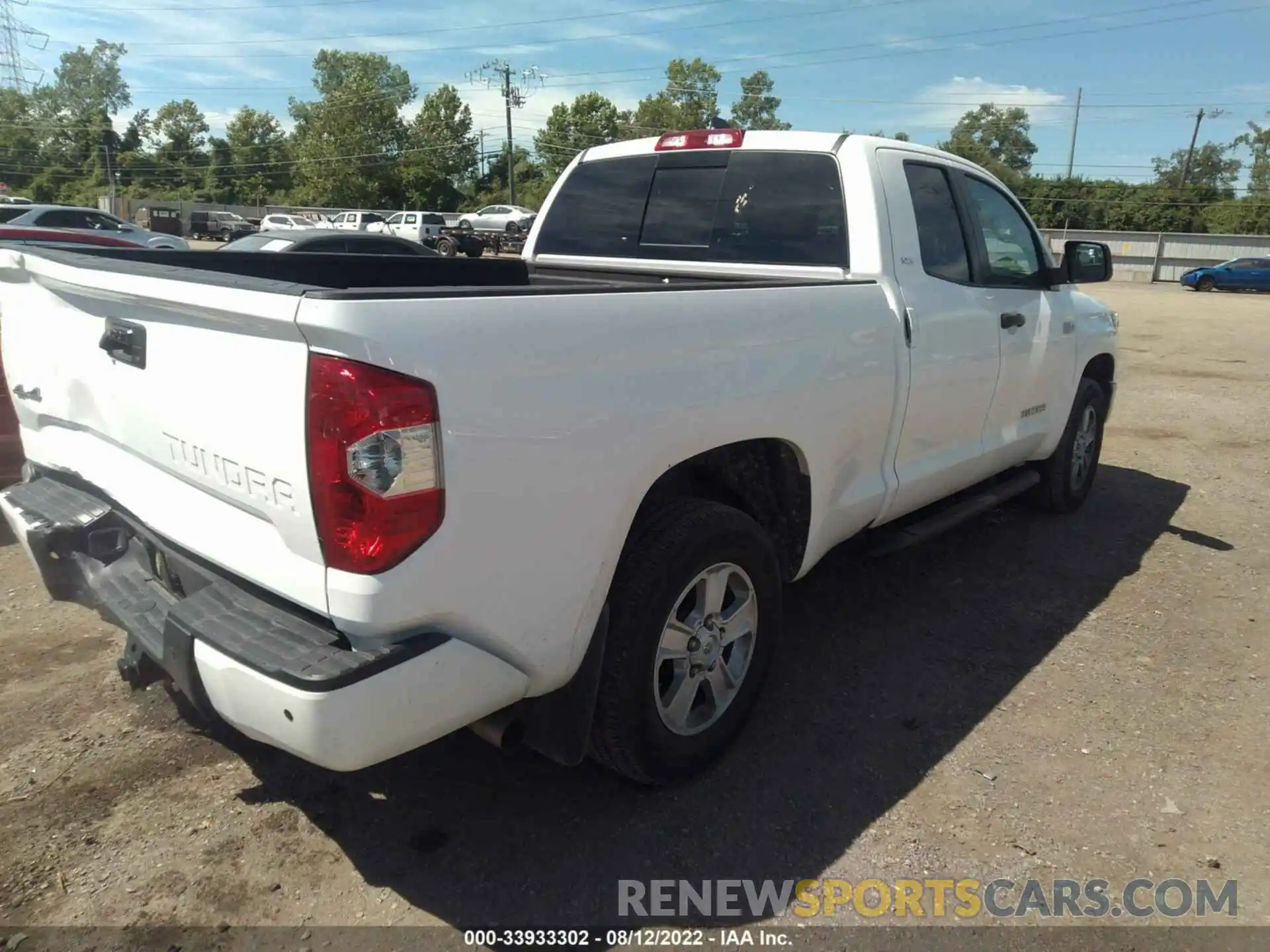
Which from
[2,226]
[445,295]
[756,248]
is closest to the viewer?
[445,295]

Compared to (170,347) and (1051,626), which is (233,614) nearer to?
(170,347)

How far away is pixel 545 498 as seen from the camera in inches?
85.6

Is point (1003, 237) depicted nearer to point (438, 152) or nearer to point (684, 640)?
point (684, 640)

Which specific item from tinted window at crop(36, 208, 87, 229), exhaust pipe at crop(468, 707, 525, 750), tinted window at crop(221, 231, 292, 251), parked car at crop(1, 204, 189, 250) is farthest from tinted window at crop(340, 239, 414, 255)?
tinted window at crop(36, 208, 87, 229)

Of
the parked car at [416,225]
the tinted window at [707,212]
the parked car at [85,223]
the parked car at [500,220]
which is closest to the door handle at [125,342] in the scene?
the tinted window at [707,212]

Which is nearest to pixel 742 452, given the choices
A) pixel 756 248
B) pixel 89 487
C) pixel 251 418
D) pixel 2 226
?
pixel 756 248

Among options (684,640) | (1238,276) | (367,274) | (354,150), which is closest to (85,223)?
(367,274)

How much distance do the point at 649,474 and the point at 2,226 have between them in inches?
791

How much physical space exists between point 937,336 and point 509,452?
7.48 feet

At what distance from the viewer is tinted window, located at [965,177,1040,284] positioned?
4418 mm

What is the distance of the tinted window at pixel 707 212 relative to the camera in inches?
149

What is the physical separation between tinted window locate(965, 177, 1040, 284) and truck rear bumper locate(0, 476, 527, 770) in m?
3.35

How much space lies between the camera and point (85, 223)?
67.9 feet

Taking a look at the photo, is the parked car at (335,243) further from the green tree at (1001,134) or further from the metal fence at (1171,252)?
the green tree at (1001,134)
